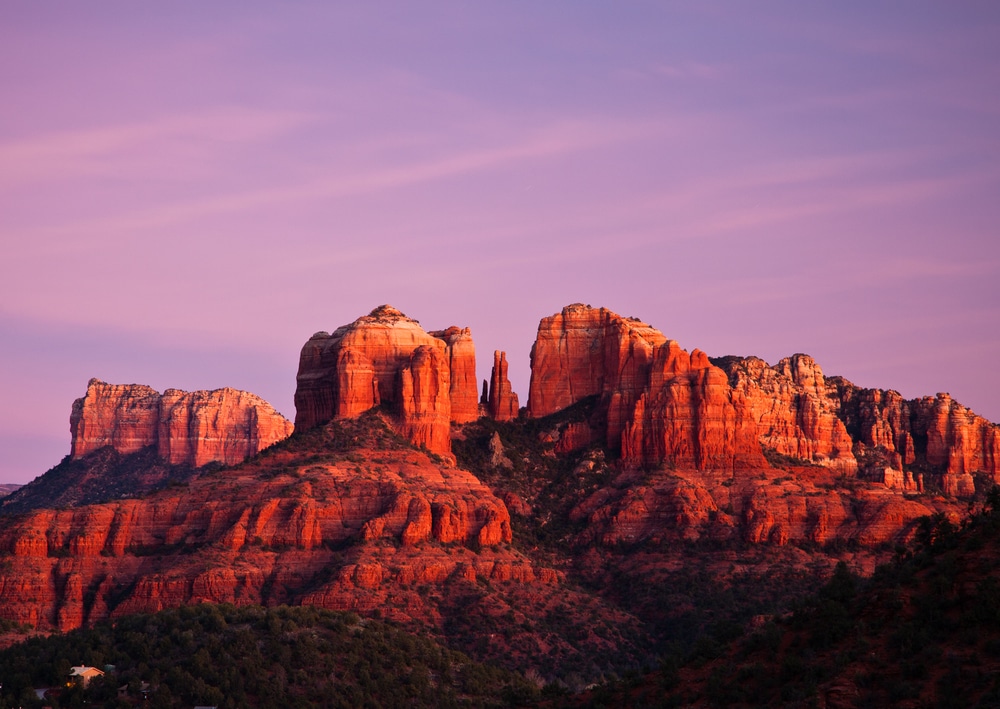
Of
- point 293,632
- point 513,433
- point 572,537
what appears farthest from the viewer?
point 513,433

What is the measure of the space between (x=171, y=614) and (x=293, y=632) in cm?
993

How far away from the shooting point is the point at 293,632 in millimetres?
→ 105812

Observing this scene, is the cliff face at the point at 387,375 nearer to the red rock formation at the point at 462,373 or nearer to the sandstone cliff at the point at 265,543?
the red rock formation at the point at 462,373

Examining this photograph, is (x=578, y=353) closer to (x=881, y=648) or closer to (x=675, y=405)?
(x=675, y=405)

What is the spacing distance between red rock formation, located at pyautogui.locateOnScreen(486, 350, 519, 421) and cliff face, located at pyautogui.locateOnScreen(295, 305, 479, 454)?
7.91 metres

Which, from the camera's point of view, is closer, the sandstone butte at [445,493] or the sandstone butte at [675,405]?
the sandstone butte at [445,493]

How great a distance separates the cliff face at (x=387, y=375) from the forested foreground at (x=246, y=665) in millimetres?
55746

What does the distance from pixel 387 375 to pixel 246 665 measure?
2950 inches

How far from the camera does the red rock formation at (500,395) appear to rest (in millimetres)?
188125

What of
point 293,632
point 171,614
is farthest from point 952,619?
point 171,614

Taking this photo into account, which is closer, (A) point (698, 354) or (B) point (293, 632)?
(B) point (293, 632)

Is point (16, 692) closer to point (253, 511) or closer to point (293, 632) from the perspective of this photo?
point (293, 632)

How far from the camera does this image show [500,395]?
189m

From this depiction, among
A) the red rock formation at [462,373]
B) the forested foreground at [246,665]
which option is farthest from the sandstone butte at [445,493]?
the forested foreground at [246,665]
